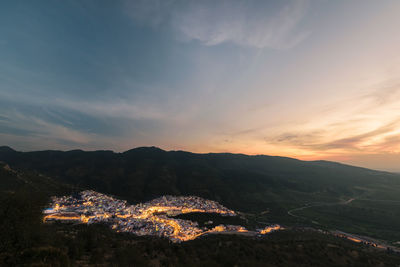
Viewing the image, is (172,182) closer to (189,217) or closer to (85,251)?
(189,217)

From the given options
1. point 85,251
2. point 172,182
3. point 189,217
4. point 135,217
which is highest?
point 85,251

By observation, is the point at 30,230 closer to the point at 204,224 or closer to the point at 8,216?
the point at 8,216

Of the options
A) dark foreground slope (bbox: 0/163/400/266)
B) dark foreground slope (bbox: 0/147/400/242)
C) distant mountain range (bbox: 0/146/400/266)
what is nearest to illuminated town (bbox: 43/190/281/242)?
distant mountain range (bbox: 0/146/400/266)

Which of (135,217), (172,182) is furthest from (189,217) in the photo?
(172,182)

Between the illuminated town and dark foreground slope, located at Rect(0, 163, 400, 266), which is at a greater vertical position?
dark foreground slope, located at Rect(0, 163, 400, 266)

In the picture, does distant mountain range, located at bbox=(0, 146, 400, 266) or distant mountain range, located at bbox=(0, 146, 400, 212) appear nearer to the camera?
distant mountain range, located at bbox=(0, 146, 400, 266)

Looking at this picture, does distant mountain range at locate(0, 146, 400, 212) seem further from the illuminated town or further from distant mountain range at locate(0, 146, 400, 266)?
the illuminated town

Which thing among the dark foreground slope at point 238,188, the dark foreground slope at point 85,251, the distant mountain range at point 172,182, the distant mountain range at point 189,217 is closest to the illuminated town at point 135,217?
the distant mountain range at point 189,217

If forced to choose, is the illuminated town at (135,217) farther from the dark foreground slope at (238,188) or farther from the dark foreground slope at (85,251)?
the dark foreground slope at (238,188)
